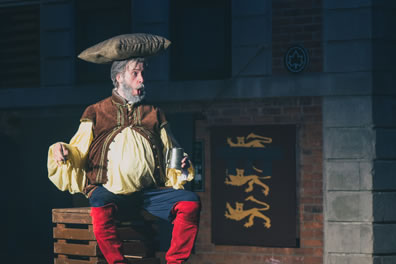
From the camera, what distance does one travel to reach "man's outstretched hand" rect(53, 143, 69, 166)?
602 cm

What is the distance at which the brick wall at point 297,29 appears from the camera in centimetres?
995

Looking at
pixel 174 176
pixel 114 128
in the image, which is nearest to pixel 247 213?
pixel 174 176

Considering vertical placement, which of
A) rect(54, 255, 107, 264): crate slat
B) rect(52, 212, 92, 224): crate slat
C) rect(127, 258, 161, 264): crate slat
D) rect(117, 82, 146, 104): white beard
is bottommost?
rect(54, 255, 107, 264): crate slat

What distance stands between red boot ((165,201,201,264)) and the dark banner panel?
4.11 m

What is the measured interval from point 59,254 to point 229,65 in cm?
455

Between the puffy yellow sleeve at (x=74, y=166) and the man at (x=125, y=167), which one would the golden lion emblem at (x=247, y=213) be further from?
the puffy yellow sleeve at (x=74, y=166)

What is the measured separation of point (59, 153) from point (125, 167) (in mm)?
598

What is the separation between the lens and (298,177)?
10047mm

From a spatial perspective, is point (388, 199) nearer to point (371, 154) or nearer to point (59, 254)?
point (371, 154)

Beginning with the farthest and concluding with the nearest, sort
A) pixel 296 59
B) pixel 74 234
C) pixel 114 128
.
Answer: pixel 296 59 → pixel 74 234 → pixel 114 128

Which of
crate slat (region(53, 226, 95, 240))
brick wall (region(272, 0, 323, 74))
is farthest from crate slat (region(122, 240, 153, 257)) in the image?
brick wall (region(272, 0, 323, 74))

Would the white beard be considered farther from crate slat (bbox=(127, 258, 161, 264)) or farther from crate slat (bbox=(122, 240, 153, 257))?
crate slat (bbox=(127, 258, 161, 264))

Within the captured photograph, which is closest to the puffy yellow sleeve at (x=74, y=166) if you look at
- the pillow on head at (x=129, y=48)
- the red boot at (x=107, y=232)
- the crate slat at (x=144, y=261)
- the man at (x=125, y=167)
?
the man at (x=125, y=167)

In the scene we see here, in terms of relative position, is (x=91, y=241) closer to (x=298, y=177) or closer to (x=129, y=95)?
(x=129, y=95)
